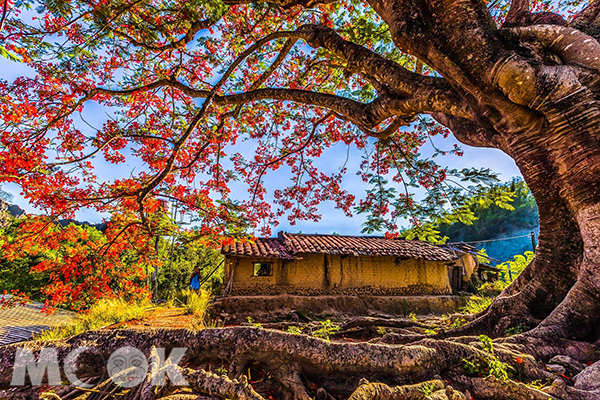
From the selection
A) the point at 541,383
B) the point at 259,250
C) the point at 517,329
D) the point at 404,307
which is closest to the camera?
the point at 541,383

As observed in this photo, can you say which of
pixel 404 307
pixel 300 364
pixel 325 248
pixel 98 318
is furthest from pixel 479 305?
pixel 98 318

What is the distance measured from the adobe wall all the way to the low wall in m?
0.47

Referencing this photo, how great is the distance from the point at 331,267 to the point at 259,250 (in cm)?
347

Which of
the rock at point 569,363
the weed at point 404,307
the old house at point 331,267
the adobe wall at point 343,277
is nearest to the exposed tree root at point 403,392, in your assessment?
the rock at point 569,363

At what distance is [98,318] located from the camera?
7867 mm

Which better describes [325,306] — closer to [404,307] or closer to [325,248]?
[325,248]

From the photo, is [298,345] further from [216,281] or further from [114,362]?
[216,281]

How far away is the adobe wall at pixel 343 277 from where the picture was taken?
445 inches

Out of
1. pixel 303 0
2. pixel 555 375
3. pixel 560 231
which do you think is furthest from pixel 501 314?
pixel 303 0

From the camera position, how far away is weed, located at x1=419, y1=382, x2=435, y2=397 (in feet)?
5.66

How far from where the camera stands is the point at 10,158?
15.9ft

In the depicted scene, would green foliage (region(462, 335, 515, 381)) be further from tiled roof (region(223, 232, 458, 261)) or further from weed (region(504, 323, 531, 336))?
tiled roof (region(223, 232, 458, 261))

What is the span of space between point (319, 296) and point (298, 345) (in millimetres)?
10007

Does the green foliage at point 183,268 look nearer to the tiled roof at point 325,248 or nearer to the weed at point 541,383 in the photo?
the tiled roof at point 325,248
